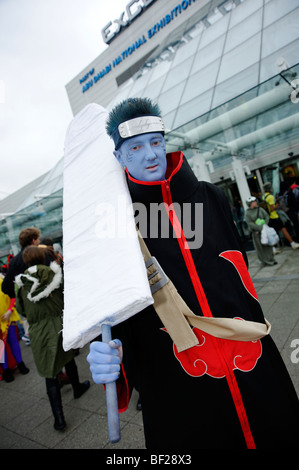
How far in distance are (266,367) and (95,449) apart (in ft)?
6.59

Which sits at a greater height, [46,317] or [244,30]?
[244,30]

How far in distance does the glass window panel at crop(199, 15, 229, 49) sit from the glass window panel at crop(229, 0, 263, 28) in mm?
285

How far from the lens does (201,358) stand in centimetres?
118

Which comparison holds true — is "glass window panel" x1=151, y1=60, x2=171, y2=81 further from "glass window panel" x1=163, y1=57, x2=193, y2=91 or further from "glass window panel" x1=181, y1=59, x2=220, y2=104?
→ "glass window panel" x1=181, y1=59, x2=220, y2=104

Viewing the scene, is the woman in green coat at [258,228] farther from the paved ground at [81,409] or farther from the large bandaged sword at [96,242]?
the large bandaged sword at [96,242]

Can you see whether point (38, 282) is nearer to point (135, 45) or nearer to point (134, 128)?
point (134, 128)

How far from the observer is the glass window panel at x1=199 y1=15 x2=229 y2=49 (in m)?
9.60

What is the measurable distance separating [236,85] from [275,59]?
3.01ft

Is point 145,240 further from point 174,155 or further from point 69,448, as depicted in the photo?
point 69,448

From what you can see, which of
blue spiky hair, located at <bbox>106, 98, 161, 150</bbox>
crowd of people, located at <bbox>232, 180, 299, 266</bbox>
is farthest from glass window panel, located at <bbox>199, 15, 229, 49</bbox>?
blue spiky hair, located at <bbox>106, 98, 161, 150</bbox>

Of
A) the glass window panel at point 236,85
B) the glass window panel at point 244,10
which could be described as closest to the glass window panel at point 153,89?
the glass window panel at point 244,10

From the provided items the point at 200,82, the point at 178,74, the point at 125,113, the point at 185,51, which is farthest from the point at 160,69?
the point at 125,113

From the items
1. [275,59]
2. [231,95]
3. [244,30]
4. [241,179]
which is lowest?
[241,179]

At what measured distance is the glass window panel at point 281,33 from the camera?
6.52m
